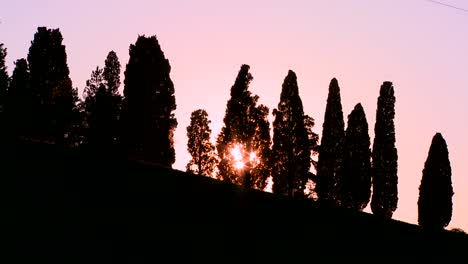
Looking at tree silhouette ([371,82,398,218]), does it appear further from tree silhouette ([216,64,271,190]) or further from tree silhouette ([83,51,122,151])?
tree silhouette ([83,51,122,151])

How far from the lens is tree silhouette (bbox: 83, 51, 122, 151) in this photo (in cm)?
Answer: 3897

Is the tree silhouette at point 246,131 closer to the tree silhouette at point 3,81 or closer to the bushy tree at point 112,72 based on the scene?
the bushy tree at point 112,72

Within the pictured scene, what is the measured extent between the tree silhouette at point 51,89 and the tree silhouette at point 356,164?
2074 centimetres

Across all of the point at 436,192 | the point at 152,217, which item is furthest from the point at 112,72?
the point at 152,217

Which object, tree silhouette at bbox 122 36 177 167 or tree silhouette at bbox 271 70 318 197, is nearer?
tree silhouette at bbox 122 36 177 167

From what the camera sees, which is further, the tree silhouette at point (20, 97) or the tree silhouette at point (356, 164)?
the tree silhouette at point (356, 164)

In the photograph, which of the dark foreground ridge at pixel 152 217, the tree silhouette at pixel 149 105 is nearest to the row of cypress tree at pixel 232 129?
the tree silhouette at pixel 149 105

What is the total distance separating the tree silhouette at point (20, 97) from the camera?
39500 millimetres

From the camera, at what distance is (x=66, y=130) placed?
4166cm

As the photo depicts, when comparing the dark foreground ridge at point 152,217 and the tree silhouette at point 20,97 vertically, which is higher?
the tree silhouette at point 20,97

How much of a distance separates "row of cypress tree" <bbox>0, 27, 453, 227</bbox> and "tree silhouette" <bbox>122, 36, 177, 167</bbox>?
2.7 inches

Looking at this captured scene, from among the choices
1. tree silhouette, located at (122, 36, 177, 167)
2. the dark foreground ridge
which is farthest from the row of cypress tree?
the dark foreground ridge

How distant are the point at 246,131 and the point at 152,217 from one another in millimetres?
32085

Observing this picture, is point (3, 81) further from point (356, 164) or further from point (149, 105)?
point (356, 164)
